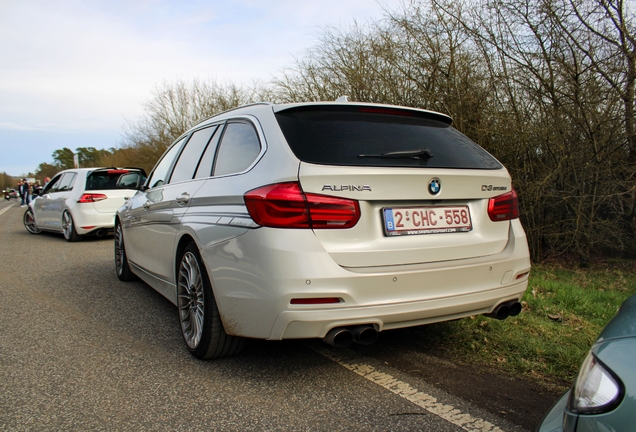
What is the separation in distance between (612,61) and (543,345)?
5.66 meters

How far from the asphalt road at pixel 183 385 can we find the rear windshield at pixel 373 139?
1281 millimetres

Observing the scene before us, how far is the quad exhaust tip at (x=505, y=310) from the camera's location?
330 cm

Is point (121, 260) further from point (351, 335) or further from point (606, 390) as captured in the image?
point (606, 390)

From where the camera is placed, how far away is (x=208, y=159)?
395 cm

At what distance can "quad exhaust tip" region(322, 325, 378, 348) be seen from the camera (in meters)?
2.83

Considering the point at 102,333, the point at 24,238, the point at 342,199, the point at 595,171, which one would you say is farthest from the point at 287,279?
the point at 24,238

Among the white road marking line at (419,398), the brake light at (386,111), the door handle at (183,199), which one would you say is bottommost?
the white road marking line at (419,398)

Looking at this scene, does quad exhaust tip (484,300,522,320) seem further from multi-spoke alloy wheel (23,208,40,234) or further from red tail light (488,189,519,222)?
multi-spoke alloy wheel (23,208,40,234)

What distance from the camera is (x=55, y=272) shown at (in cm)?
708

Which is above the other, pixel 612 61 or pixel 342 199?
pixel 612 61

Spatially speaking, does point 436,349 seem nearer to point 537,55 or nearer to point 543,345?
point 543,345

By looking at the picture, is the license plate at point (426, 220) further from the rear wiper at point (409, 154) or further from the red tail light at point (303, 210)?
the rear wiper at point (409, 154)

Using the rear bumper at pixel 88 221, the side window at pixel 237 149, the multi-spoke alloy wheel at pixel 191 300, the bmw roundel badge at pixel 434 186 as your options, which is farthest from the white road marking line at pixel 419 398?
the rear bumper at pixel 88 221

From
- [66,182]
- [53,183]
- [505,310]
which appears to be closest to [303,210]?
[505,310]
